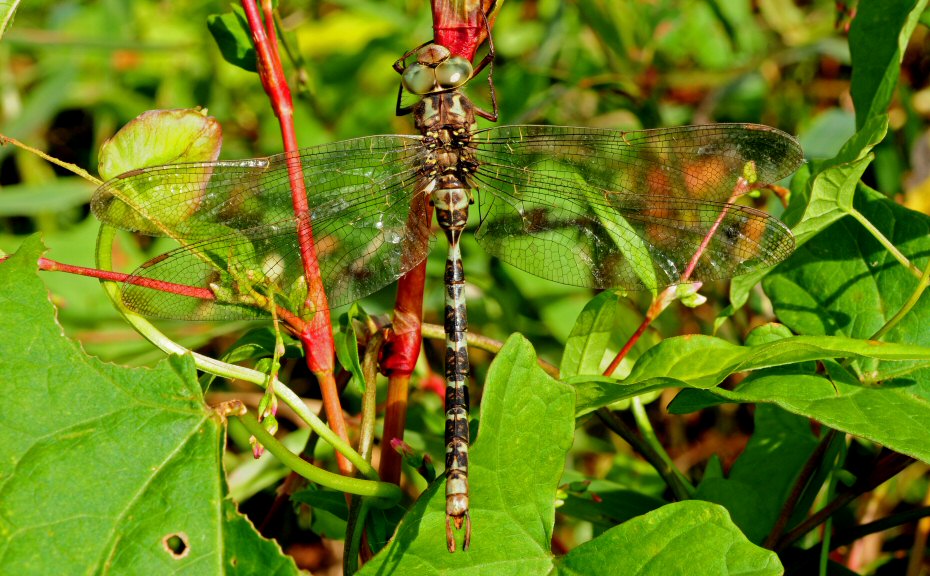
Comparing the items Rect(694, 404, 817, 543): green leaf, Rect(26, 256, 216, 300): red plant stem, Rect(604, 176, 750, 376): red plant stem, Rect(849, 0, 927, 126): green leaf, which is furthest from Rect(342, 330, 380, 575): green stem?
Rect(849, 0, 927, 126): green leaf

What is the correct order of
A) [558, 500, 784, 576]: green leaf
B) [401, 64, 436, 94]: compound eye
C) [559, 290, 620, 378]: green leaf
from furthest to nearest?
[401, 64, 436, 94]: compound eye → [559, 290, 620, 378]: green leaf → [558, 500, 784, 576]: green leaf

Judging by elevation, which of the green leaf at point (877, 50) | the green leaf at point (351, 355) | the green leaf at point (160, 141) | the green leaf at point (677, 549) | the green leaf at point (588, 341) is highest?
the green leaf at point (877, 50)

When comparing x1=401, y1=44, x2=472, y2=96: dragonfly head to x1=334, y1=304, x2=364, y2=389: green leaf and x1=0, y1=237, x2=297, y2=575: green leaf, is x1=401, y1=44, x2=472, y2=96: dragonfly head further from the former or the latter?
x1=0, y1=237, x2=297, y2=575: green leaf

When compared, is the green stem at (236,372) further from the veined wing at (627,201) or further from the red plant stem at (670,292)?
the veined wing at (627,201)

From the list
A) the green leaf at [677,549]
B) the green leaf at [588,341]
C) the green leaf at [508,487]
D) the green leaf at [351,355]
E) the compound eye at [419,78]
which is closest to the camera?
the green leaf at [677,549]

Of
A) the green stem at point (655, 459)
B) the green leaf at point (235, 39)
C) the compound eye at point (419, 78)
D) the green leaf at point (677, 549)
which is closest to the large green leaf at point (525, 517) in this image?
the green leaf at point (677, 549)
